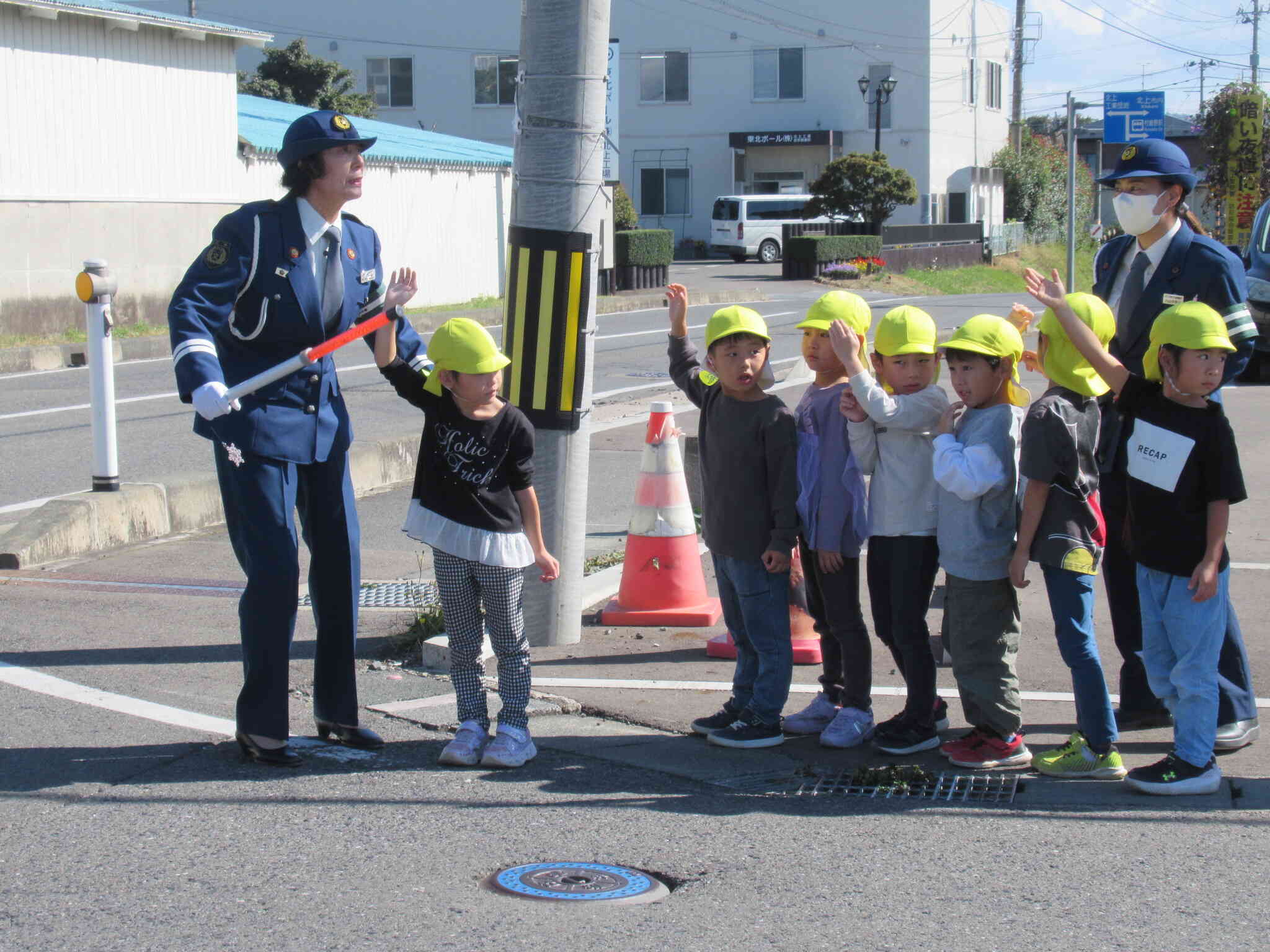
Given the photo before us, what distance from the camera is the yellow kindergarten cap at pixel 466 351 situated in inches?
183

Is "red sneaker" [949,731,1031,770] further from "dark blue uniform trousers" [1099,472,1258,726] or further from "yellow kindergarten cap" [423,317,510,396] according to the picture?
"yellow kindergarten cap" [423,317,510,396]

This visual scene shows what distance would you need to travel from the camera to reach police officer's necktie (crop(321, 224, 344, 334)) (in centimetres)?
480

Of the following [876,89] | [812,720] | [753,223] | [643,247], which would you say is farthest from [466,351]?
[876,89]

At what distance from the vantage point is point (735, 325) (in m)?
4.95

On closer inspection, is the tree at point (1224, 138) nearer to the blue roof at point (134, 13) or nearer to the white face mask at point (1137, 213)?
the blue roof at point (134, 13)

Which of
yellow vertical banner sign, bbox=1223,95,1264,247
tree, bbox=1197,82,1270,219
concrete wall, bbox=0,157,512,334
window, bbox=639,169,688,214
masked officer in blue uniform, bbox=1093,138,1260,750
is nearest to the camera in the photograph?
masked officer in blue uniform, bbox=1093,138,1260,750

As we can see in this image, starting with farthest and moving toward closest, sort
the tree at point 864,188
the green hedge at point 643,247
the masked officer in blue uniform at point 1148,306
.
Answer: the tree at point 864,188 < the green hedge at point 643,247 < the masked officer in blue uniform at point 1148,306

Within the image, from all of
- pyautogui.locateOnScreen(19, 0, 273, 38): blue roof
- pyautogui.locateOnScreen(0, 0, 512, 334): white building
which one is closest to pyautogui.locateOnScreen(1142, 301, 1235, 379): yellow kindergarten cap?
pyautogui.locateOnScreen(0, 0, 512, 334): white building

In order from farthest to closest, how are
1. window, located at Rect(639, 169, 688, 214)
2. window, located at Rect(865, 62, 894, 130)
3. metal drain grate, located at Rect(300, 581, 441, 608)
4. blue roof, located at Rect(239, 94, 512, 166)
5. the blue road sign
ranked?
window, located at Rect(639, 169, 688, 214) < window, located at Rect(865, 62, 894, 130) < blue roof, located at Rect(239, 94, 512, 166) < the blue road sign < metal drain grate, located at Rect(300, 581, 441, 608)

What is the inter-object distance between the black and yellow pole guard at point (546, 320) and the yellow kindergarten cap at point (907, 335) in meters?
1.48

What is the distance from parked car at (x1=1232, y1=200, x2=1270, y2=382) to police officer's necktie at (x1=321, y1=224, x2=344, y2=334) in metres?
13.8

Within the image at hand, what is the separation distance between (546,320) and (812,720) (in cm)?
190

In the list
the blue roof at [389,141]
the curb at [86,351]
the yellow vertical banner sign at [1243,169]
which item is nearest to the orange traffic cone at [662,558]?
the curb at [86,351]

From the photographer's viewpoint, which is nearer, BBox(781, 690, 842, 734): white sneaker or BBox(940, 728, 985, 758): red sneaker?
BBox(940, 728, 985, 758): red sneaker
